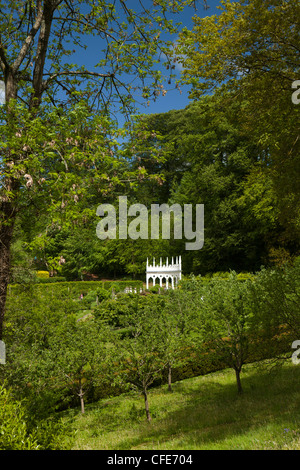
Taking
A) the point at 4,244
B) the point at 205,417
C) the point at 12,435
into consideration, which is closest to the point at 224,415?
the point at 205,417

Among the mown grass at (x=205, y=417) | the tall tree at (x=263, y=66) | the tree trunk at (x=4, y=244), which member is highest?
the tall tree at (x=263, y=66)

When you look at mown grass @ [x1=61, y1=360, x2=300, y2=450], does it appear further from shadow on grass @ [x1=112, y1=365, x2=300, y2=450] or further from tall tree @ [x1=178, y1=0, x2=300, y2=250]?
tall tree @ [x1=178, y1=0, x2=300, y2=250]

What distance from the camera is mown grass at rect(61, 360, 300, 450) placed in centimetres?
584

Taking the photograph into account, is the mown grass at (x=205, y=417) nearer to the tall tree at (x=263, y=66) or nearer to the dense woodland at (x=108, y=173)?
the dense woodland at (x=108, y=173)

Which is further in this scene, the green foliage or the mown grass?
the mown grass

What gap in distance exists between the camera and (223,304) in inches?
389

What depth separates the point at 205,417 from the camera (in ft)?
26.6

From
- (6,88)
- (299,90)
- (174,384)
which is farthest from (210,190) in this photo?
(6,88)

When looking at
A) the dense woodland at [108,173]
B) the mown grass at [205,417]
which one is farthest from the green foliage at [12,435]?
the mown grass at [205,417]

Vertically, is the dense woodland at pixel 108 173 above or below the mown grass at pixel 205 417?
above

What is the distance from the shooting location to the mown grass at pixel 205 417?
5.84 meters

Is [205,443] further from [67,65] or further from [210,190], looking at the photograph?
[210,190]

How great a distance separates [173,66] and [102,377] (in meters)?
9.27

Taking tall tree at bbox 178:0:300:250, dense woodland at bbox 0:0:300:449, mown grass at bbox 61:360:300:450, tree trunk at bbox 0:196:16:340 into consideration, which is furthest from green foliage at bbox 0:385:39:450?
tall tree at bbox 178:0:300:250
